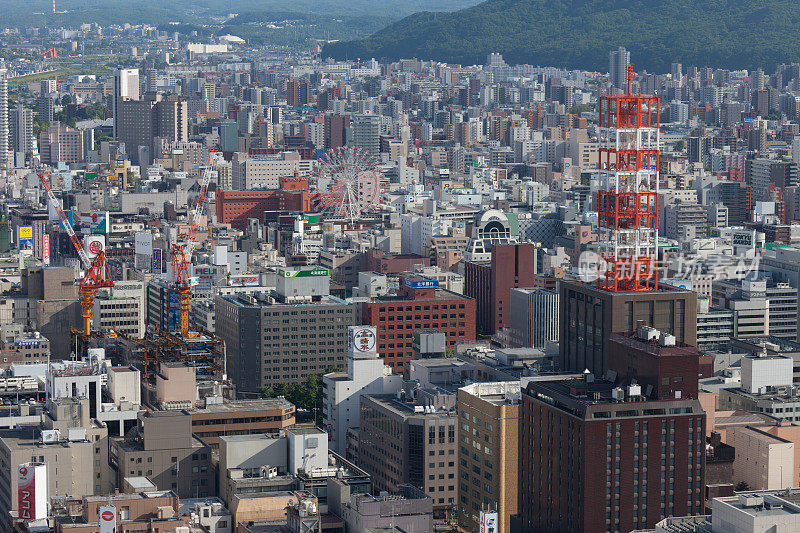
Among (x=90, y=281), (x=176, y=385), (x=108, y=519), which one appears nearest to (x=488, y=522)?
(x=108, y=519)

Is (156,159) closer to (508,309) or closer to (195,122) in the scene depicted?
(195,122)

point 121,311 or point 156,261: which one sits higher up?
point 156,261

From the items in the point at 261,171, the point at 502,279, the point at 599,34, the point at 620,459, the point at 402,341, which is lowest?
the point at 402,341

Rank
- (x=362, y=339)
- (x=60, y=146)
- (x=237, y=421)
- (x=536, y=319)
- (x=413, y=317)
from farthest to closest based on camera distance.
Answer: (x=60, y=146)
(x=413, y=317)
(x=536, y=319)
(x=362, y=339)
(x=237, y=421)

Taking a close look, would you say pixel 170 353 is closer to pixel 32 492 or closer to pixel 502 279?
pixel 32 492

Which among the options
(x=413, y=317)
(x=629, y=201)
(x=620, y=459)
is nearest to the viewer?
(x=620, y=459)

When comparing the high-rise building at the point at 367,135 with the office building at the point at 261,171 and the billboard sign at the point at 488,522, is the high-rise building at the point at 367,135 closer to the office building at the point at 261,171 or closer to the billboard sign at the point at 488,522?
the office building at the point at 261,171

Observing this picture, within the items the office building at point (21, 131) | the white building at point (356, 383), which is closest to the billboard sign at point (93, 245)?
the white building at point (356, 383)
